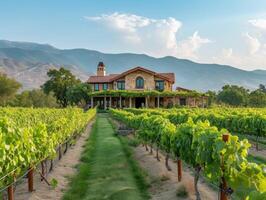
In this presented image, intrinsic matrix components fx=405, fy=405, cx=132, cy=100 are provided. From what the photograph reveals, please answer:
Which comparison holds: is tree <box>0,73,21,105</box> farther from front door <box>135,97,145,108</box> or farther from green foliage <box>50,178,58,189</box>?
green foliage <box>50,178,58,189</box>

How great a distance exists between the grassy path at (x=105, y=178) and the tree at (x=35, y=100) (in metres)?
62.3

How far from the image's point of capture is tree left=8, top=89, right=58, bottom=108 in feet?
251

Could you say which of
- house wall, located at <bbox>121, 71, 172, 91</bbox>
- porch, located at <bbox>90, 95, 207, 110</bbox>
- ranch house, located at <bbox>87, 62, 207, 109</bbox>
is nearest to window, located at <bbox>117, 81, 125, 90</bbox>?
ranch house, located at <bbox>87, 62, 207, 109</bbox>

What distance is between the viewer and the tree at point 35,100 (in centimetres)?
7640

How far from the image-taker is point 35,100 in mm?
80500

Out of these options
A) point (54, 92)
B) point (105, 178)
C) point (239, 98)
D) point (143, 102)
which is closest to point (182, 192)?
point (105, 178)

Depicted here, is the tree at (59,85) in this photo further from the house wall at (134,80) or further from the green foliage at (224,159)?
the green foliage at (224,159)

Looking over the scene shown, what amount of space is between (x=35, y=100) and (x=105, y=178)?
71.5 meters

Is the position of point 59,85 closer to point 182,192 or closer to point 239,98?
point 239,98

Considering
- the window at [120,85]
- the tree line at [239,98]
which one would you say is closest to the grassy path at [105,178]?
the window at [120,85]

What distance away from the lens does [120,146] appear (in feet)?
60.2

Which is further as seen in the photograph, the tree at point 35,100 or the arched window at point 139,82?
the tree at point 35,100

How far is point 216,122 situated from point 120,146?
681 cm

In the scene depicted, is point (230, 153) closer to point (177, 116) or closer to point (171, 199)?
point (171, 199)
